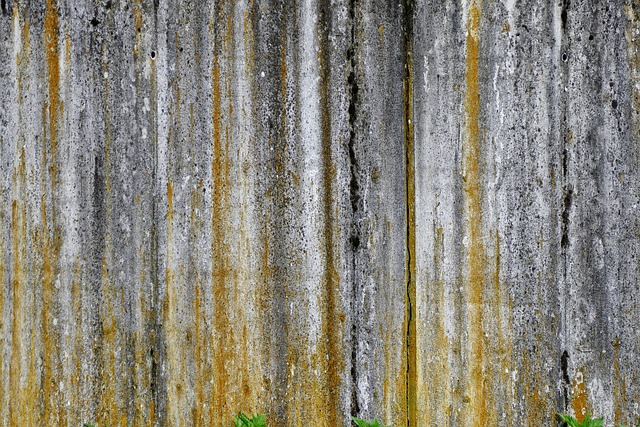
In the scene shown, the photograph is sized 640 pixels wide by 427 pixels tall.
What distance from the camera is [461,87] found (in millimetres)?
1983

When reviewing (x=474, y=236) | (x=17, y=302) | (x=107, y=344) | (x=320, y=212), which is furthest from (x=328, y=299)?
(x=17, y=302)

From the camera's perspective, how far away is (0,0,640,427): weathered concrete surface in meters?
1.96

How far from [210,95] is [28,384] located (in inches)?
50.2

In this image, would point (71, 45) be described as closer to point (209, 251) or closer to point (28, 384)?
point (209, 251)

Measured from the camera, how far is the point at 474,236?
1.98 m

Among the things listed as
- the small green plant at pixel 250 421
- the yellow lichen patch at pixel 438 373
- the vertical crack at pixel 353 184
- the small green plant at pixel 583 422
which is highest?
the vertical crack at pixel 353 184

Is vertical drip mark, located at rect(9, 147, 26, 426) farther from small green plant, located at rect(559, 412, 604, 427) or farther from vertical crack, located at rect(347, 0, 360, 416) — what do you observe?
small green plant, located at rect(559, 412, 604, 427)

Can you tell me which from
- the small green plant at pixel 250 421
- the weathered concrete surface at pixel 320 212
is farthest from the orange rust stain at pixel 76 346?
the small green plant at pixel 250 421

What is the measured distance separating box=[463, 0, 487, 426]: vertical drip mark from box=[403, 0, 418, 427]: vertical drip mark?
193 mm

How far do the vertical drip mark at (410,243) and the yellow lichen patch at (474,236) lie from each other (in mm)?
191

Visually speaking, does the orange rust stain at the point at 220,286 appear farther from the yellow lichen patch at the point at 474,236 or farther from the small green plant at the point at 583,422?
the small green plant at the point at 583,422

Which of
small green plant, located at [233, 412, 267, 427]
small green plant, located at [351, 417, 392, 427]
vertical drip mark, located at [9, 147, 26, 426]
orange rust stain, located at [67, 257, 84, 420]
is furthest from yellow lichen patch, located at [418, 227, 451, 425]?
vertical drip mark, located at [9, 147, 26, 426]

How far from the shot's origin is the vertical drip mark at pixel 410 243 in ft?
6.51

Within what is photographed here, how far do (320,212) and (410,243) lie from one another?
0.35m
